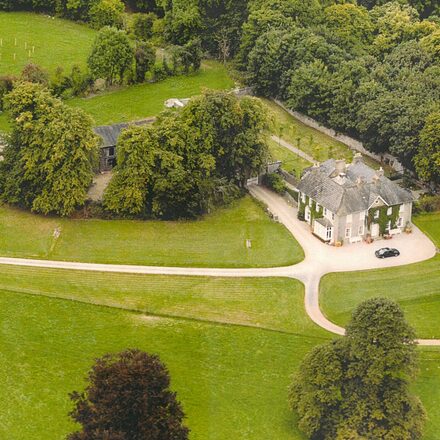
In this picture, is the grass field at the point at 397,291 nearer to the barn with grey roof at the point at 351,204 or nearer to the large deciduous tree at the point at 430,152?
the barn with grey roof at the point at 351,204

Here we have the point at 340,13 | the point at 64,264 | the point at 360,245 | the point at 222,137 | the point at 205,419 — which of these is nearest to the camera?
the point at 205,419

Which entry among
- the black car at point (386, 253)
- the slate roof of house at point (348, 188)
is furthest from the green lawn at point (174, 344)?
the slate roof of house at point (348, 188)

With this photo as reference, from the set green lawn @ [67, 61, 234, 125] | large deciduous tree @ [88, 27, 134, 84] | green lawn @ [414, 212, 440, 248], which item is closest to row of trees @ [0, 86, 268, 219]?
green lawn @ [414, 212, 440, 248]

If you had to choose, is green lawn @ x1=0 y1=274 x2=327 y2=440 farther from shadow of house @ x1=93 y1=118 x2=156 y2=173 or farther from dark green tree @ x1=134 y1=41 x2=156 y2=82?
dark green tree @ x1=134 y1=41 x2=156 y2=82

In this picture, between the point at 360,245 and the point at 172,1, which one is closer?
the point at 360,245

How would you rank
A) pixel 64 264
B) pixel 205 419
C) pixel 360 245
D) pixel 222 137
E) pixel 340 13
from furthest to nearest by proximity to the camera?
pixel 340 13 → pixel 222 137 → pixel 360 245 → pixel 64 264 → pixel 205 419

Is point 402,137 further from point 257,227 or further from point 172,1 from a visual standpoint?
point 172,1

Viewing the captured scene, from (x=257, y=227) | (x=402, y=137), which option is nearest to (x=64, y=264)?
(x=257, y=227)
